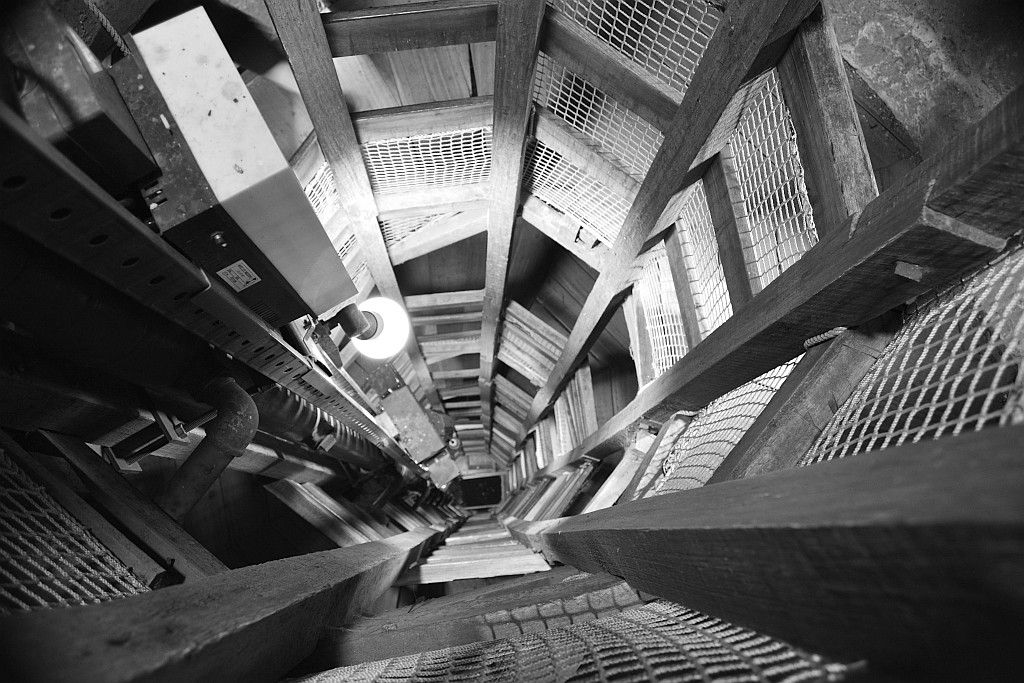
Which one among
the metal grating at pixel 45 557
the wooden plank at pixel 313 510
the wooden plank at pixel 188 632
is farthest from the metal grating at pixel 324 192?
the wooden plank at pixel 188 632

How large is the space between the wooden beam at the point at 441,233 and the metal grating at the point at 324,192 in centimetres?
86

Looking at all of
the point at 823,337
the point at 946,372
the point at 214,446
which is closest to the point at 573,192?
the point at 823,337

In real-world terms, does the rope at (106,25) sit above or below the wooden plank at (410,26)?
below

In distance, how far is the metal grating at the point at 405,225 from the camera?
480 centimetres

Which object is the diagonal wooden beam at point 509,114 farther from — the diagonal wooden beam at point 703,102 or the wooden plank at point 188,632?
the wooden plank at point 188,632

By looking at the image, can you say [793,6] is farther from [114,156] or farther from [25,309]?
[25,309]

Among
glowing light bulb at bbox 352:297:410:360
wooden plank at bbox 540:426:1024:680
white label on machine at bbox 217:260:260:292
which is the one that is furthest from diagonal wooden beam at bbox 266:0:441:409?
wooden plank at bbox 540:426:1024:680

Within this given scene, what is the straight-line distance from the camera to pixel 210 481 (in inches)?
86.7

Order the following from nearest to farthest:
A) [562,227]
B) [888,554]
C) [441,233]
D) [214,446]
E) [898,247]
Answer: [888,554]
[898,247]
[214,446]
[562,227]
[441,233]

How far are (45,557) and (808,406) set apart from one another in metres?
1.85

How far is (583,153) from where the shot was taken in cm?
366

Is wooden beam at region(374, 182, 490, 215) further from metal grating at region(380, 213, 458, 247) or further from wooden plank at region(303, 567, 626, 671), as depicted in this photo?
wooden plank at region(303, 567, 626, 671)

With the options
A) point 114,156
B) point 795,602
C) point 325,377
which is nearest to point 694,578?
point 795,602

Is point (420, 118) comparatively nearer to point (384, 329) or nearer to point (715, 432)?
point (384, 329)
